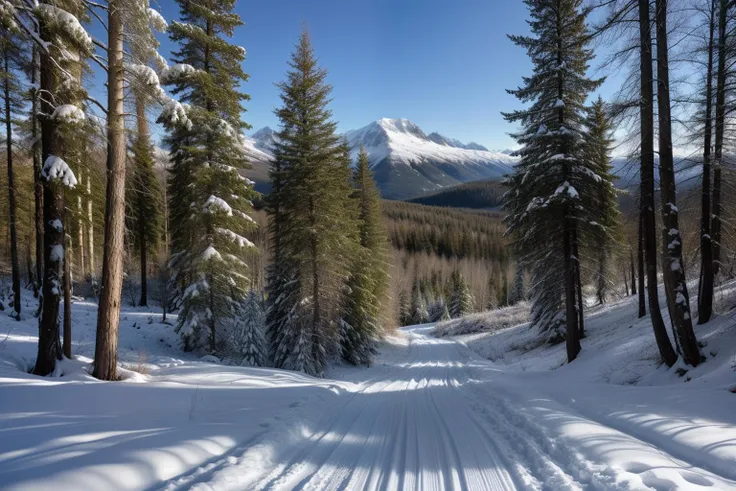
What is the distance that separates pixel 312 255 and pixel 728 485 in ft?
44.2

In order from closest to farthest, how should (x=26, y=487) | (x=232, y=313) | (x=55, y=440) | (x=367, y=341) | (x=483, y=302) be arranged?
(x=26, y=487), (x=55, y=440), (x=232, y=313), (x=367, y=341), (x=483, y=302)

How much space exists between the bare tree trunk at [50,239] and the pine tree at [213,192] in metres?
5.20

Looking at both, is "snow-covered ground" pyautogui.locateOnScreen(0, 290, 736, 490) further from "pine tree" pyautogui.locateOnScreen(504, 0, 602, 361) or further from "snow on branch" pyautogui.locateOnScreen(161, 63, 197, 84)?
"snow on branch" pyautogui.locateOnScreen(161, 63, 197, 84)

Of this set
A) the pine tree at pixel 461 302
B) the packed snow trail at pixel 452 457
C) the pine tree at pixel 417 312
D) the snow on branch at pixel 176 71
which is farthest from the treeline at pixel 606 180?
the pine tree at pixel 417 312

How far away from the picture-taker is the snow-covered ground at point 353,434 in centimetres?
378

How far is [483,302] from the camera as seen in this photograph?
66625mm

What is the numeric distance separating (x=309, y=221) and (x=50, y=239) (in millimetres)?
8839

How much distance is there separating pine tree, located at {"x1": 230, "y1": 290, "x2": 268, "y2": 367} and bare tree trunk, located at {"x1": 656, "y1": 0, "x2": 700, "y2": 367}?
44.7ft

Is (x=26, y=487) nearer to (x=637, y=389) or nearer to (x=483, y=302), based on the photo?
(x=637, y=389)

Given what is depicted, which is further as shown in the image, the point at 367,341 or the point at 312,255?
the point at 367,341

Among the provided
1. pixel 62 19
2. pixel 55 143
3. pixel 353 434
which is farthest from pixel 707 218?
pixel 55 143

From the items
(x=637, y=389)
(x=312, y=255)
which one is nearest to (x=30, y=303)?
(x=312, y=255)

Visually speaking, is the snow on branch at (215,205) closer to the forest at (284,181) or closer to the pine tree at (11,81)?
the forest at (284,181)

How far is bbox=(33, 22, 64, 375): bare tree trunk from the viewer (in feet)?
25.5
